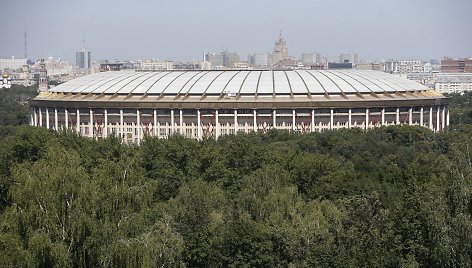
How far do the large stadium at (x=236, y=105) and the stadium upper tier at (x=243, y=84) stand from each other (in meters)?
0.09

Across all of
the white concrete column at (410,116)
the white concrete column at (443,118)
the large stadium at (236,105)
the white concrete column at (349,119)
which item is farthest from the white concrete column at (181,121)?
the white concrete column at (443,118)

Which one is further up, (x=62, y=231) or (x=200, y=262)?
(x=62, y=231)

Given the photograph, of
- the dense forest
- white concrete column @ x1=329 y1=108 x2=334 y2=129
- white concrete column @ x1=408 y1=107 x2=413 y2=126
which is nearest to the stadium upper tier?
white concrete column @ x1=329 y1=108 x2=334 y2=129

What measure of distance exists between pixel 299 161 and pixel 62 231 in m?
24.0

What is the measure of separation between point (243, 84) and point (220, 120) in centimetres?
484

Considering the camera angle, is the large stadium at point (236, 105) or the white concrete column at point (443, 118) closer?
the large stadium at point (236, 105)

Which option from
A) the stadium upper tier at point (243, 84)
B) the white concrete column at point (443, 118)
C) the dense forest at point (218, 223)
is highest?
the stadium upper tier at point (243, 84)

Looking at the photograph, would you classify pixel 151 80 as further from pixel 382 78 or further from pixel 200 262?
pixel 200 262

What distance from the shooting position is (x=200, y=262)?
102 ft

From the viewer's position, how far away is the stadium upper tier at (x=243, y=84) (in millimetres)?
77875

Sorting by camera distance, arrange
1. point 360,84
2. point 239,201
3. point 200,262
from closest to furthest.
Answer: point 200,262, point 239,201, point 360,84

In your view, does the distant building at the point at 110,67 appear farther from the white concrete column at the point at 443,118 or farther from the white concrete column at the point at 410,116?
the white concrete column at the point at 410,116

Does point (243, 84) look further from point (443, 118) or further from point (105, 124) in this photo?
point (443, 118)

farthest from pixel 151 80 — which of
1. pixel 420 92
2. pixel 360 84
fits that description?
pixel 420 92
